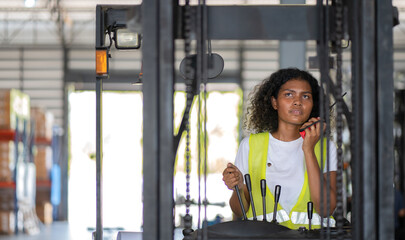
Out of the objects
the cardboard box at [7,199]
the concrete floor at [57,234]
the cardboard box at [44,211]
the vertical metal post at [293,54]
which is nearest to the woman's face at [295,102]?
the vertical metal post at [293,54]

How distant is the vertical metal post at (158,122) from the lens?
179 cm

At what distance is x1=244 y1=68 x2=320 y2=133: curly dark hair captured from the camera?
273 centimetres

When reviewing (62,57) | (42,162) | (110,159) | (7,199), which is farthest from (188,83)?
(62,57)

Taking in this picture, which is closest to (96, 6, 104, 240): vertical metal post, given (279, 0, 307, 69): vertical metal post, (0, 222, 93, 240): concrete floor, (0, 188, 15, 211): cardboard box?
(279, 0, 307, 69): vertical metal post

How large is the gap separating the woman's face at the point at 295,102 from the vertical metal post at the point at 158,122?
0.93m

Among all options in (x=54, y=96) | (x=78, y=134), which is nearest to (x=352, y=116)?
(x=78, y=134)

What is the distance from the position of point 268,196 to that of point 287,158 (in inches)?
7.8

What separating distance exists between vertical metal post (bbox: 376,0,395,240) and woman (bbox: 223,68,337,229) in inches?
19.7

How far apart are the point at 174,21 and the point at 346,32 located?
0.58 metres

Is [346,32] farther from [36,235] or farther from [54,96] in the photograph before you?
[54,96]

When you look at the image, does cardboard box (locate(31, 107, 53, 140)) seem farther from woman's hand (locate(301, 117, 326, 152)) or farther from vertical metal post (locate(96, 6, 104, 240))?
woman's hand (locate(301, 117, 326, 152))

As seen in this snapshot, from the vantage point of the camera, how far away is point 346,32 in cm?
192

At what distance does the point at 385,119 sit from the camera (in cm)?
179

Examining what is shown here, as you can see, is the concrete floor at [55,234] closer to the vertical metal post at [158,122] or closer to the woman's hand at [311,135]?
the woman's hand at [311,135]
